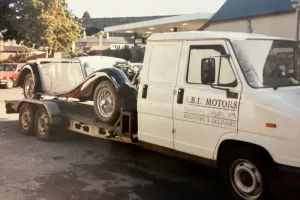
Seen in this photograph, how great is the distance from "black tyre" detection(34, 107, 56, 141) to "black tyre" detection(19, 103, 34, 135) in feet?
0.84

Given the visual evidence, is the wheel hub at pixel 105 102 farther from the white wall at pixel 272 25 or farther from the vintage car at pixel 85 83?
the white wall at pixel 272 25

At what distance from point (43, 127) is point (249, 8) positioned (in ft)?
40.2

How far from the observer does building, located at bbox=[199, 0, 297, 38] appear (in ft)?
50.7

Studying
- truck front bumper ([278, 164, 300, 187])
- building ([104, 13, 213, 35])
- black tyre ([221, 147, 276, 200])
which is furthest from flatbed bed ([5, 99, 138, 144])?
building ([104, 13, 213, 35])

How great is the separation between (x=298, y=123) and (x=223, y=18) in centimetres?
1531

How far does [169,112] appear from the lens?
18.0 ft

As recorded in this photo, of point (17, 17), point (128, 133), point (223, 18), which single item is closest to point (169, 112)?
point (128, 133)

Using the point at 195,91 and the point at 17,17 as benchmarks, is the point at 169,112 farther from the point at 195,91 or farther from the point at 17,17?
the point at 17,17

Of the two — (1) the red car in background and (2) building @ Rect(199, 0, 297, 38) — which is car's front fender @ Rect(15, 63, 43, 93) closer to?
(2) building @ Rect(199, 0, 297, 38)

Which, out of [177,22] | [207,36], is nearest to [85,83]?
[207,36]

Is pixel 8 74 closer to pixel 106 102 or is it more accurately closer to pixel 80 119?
pixel 80 119

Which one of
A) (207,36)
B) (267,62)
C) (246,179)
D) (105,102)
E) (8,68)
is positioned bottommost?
(246,179)

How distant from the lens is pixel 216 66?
493cm

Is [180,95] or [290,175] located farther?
[180,95]
